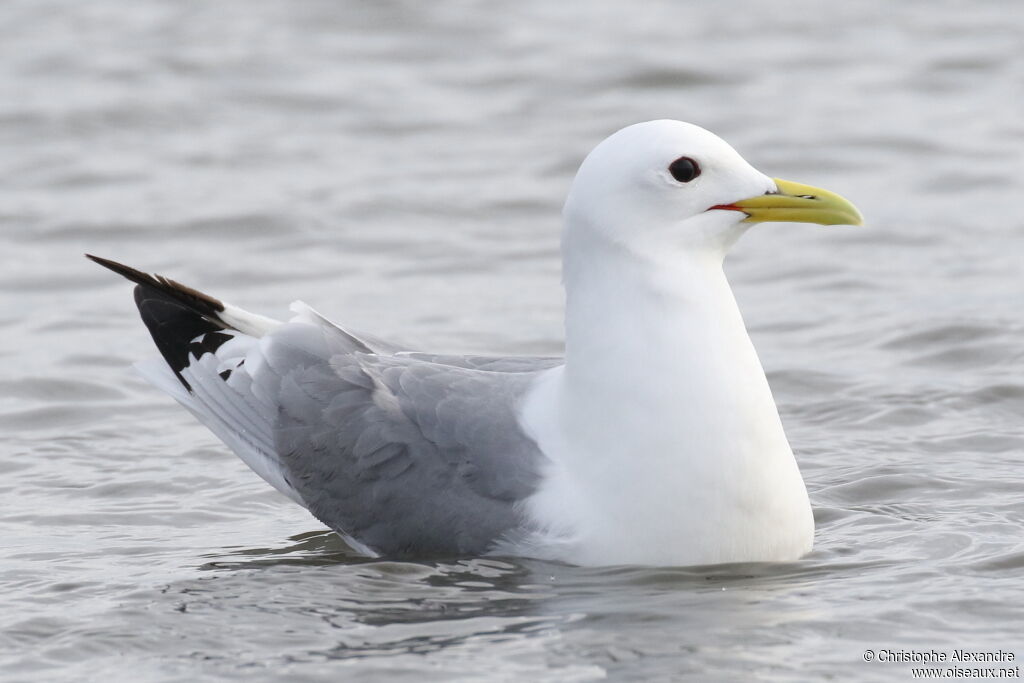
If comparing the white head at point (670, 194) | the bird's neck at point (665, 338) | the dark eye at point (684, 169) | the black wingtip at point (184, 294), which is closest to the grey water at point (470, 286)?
the bird's neck at point (665, 338)

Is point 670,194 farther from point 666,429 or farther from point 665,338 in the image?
point 666,429

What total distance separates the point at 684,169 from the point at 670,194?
0.09 meters

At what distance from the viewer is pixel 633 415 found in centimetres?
539

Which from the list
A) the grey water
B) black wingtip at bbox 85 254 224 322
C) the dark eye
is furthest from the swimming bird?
black wingtip at bbox 85 254 224 322

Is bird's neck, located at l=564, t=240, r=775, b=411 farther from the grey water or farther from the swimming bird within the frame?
the grey water

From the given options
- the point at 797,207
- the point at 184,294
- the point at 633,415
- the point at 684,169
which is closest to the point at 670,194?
the point at 684,169

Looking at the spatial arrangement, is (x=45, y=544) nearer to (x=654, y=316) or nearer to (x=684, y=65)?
(x=654, y=316)

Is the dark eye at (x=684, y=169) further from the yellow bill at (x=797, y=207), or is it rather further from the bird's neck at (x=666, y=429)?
the bird's neck at (x=666, y=429)

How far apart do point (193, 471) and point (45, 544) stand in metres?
1.03

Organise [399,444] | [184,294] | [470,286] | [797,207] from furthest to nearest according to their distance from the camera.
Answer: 1. [470,286]
2. [184,294]
3. [399,444]
4. [797,207]

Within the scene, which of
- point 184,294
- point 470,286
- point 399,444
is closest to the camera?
point 399,444

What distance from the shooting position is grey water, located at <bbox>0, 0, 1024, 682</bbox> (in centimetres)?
528

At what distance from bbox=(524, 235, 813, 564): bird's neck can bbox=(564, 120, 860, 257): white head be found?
0.07 m

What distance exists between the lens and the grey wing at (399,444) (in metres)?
5.64
